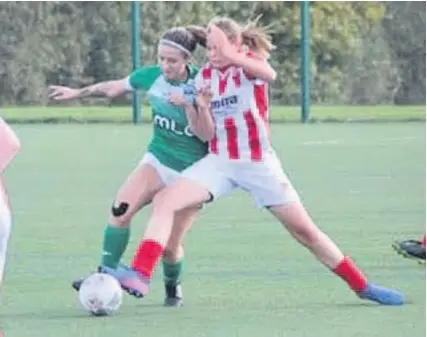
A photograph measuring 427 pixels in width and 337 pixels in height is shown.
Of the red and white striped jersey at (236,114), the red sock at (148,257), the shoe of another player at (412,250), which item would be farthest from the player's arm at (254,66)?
the shoe of another player at (412,250)

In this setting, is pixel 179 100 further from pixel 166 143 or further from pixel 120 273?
pixel 120 273

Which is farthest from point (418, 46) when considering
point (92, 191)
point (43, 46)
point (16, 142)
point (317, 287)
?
point (16, 142)

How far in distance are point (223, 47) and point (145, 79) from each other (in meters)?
0.62

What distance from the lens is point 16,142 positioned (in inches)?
260

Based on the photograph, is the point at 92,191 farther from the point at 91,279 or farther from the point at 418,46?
the point at 418,46

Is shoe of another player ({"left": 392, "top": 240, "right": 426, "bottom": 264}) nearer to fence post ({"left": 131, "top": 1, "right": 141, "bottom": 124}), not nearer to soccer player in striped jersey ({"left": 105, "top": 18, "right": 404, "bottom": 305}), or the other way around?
soccer player in striped jersey ({"left": 105, "top": 18, "right": 404, "bottom": 305})

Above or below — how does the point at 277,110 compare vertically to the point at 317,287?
below

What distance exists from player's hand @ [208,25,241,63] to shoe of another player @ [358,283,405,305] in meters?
1.40

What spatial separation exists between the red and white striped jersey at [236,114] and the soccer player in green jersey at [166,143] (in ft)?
0.35

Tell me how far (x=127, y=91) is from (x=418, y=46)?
24254 mm

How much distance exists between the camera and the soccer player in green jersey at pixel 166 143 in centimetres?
827

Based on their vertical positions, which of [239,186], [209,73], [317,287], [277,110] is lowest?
[277,110]

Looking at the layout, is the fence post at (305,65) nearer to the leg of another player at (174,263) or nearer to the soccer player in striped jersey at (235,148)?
the leg of another player at (174,263)

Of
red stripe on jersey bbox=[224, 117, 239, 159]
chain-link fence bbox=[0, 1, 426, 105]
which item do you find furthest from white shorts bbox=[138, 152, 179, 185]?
chain-link fence bbox=[0, 1, 426, 105]
